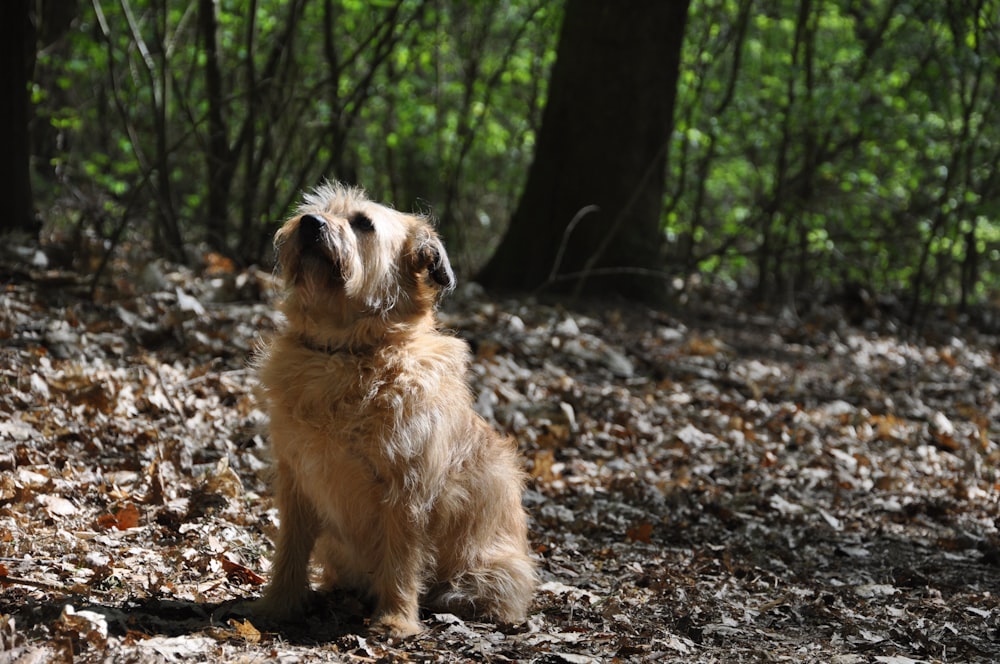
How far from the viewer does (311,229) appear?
3967mm

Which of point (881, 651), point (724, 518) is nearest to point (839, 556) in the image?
point (724, 518)

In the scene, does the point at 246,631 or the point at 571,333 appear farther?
the point at 571,333

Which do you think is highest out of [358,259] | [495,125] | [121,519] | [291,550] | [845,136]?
[845,136]

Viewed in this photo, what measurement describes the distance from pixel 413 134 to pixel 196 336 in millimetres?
7032

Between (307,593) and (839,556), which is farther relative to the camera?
(839,556)

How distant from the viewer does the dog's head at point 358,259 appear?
397 cm

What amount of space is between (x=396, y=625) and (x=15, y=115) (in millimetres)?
5610

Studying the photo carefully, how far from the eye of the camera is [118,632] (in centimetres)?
353

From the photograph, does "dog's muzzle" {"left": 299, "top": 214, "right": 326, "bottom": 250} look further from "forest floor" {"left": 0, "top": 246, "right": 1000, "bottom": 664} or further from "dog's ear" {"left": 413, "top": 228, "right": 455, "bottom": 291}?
"forest floor" {"left": 0, "top": 246, "right": 1000, "bottom": 664}

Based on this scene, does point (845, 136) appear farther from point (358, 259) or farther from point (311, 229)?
point (311, 229)

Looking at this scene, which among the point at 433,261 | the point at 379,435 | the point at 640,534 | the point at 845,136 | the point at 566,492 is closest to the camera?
the point at 379,435

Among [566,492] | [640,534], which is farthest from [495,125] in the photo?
[640,534]

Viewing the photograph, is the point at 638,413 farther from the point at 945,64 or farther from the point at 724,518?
the point at 945,64

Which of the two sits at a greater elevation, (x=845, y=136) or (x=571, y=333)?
(x=845, y=136)
